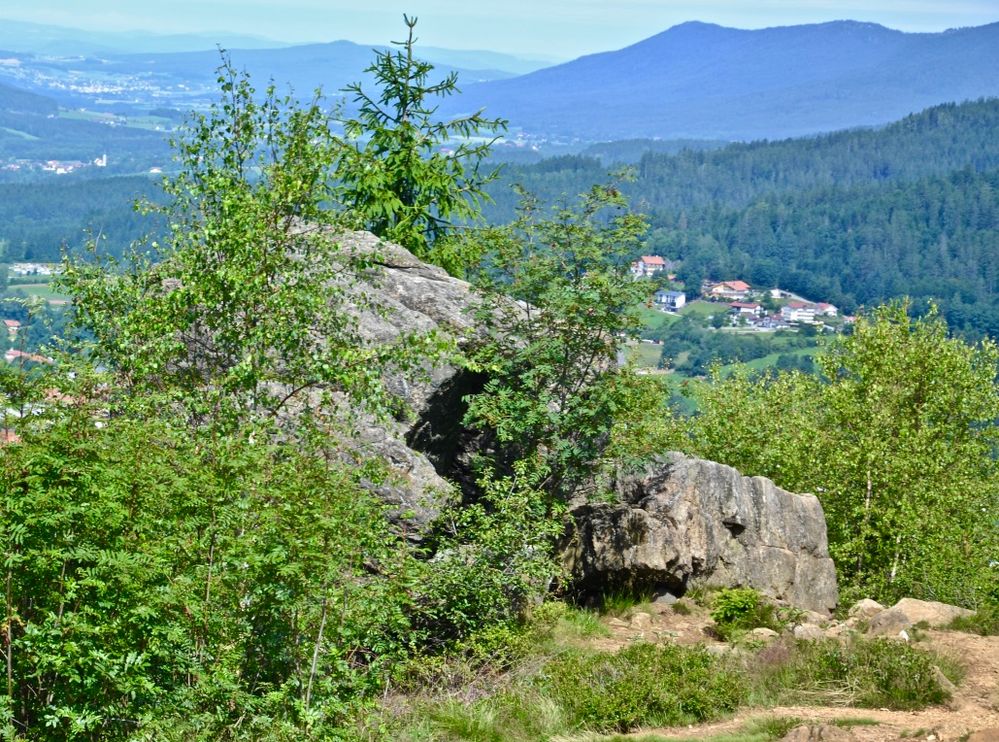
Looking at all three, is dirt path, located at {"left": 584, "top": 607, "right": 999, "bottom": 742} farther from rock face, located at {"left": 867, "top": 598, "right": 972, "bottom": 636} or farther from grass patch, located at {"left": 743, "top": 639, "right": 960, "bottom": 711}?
rock face, located at {"left": 867, "top": 598, "right": 972, "bottom": 636}

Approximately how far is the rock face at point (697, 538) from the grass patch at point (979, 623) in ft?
9.09

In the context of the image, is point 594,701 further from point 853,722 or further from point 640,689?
point 853,722

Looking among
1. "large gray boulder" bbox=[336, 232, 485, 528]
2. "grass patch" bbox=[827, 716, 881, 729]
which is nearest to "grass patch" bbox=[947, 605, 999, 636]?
"grass patch" bbox=[827, 716, 881, 729]

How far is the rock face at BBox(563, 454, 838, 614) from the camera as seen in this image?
16.9 m

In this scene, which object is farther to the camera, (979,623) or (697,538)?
(697,538)

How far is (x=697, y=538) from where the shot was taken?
56.6 feet

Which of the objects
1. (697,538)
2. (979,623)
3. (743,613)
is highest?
(697,538)

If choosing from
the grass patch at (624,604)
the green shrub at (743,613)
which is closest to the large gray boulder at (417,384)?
the grass patch at (624,604)

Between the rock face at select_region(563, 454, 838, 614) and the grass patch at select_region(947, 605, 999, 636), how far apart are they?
9.09ft

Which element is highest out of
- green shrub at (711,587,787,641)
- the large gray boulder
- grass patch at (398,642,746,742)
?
the large gray boulder

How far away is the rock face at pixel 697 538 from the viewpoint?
16891 mm

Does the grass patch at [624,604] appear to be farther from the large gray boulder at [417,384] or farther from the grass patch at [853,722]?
the grass patch at [853,722]

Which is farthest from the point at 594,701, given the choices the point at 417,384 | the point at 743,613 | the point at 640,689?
the point at 417,384

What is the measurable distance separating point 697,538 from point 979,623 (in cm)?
407
